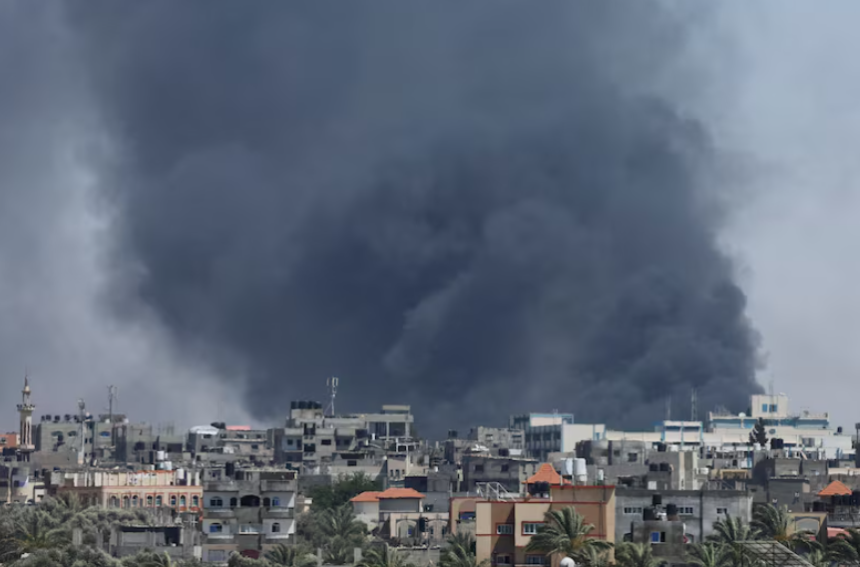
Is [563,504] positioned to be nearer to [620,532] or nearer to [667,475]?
[620,532]

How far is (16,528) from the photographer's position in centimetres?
13938

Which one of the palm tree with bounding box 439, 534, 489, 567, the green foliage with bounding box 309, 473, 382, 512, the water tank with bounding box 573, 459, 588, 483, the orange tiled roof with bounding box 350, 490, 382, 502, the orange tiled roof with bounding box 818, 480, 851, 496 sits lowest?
the palm tree with bounding box 439, 534, 489, 567

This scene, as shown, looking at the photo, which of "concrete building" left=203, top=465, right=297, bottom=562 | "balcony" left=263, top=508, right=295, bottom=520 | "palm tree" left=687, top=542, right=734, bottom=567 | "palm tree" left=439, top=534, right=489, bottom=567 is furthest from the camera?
"balcony" left=263, top=508, right=295, bottom=520

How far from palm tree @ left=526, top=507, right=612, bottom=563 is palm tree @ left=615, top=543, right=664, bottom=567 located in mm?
918

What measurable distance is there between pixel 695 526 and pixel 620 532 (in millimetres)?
11684

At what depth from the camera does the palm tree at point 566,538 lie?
10325 centimetres

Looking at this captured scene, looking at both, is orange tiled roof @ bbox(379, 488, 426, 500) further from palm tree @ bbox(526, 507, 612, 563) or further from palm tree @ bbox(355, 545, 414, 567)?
palm tree @ bbox(526, 507, 612, 563)

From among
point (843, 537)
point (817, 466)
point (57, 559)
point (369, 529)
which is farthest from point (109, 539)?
point (817, 466)

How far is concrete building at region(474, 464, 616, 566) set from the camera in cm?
10744

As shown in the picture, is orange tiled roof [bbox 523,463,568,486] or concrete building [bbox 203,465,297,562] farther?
orange tiled roof [bbox 523,463,568,486]

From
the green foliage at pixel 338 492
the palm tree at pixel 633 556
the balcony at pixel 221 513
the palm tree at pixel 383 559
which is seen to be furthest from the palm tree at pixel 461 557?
the green foliage at pixel 338 492

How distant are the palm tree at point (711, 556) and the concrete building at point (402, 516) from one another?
38.7 metres

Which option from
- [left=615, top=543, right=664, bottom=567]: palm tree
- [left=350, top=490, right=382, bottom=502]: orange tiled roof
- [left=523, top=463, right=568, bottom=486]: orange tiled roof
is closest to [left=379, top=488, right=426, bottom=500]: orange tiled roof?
[left=350, top=490, right=382, bottom=502]: orange tiled roof

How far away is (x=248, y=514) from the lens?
471 ft
